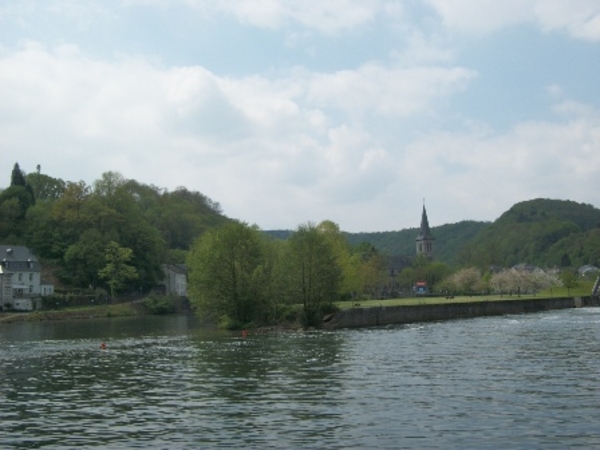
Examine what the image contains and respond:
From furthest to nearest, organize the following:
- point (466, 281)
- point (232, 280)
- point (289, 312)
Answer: point (466, 281) < point (232, 280) < point (289, 312)

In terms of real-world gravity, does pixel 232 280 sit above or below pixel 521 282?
above

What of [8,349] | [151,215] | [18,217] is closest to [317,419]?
[8,349]

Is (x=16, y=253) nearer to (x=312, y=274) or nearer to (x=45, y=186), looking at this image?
(x=45, y=186)

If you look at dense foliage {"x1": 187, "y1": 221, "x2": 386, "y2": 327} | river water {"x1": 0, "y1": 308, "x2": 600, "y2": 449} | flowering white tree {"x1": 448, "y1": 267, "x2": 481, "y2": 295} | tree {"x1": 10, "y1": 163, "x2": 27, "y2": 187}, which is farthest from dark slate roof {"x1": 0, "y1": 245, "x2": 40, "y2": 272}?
flowering white tree {"x1": 448, "y1": 267, "x2": 481, "y2": 295}

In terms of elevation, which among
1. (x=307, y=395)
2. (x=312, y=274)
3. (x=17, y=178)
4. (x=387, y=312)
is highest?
(x=17, y=178)

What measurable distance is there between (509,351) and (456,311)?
55684 millimetres

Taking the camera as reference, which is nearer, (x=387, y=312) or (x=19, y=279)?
(x=387, y=312)

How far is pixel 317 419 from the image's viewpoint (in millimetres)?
28141

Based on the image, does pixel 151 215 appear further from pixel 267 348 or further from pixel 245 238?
pixel 267 348

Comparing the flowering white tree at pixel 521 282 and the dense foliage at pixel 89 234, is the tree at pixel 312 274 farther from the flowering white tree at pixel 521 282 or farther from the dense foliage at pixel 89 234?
the flowering white tree at pixel 521 282

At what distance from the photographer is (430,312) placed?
335 ft

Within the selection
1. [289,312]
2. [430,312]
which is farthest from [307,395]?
[430,312]

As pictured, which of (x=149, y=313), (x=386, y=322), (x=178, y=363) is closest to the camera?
(x=178, y=363)

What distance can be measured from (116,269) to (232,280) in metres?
67.2
